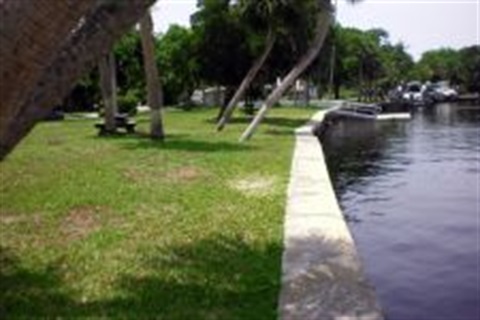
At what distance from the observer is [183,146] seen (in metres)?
30.1

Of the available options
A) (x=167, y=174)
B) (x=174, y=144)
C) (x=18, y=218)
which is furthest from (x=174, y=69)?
(x=18, y=218)

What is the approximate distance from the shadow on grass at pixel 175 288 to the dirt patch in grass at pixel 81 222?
5.12 feet

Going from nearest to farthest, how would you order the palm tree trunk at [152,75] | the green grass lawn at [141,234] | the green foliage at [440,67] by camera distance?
1. the green grass lawn at [141,234]
2. the palm tree trunk at [152,75]
3. the green foliage at [440,67]

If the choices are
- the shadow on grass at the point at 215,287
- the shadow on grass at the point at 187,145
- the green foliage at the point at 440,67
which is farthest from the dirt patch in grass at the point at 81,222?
the green foliage at the point at 440,67

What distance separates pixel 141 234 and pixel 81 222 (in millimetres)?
1497

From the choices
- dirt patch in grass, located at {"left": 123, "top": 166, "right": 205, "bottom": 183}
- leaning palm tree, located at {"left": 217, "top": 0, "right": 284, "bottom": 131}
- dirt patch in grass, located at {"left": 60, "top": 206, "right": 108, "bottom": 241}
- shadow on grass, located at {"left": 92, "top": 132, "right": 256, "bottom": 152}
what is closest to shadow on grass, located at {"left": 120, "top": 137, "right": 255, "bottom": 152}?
shadow on grass, located at {"left": 92, "top": 132, "right": 256, "bottom": 152}

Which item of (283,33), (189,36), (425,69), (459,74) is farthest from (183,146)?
(425,69)

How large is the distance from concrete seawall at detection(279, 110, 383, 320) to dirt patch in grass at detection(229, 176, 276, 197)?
73 cm

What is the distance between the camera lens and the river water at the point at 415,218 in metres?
13.8

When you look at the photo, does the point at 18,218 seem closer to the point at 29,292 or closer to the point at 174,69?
the point at 29,292

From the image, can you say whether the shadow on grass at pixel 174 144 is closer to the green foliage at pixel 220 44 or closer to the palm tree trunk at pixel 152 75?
the palm tree trunk at pixel 152 75

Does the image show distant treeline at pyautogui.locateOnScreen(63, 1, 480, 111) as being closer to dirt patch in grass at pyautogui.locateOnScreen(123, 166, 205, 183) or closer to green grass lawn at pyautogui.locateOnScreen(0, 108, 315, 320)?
green grass lawn at pyautogui.locateOnScreen(0, 108, 315, 320)

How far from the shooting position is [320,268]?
11.9 m

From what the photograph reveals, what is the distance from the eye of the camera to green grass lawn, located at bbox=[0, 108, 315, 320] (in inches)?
404
